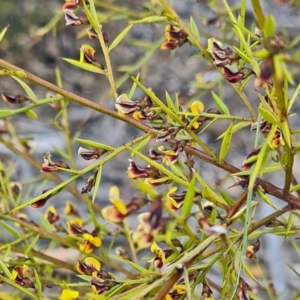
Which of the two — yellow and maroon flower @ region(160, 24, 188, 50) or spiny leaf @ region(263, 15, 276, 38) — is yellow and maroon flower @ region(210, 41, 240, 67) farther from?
spiny leaf @ region(263, 15, 276, 38)

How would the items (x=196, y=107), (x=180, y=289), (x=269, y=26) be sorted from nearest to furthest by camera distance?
(x=269, y=26) < (x=180, y=289) < (x=196, y=107)


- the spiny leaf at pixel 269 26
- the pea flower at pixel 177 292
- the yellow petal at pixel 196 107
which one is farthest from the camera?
the yellow petal at pixel 196 107

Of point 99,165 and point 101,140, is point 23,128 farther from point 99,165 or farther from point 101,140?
point 99,165

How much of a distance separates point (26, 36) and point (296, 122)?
764mm

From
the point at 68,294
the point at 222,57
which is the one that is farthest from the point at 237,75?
the point at 68,294

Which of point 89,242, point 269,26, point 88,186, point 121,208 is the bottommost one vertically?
point 89,242

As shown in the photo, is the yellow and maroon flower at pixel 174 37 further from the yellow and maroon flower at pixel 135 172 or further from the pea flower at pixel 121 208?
the pea flower at pixel 121 208

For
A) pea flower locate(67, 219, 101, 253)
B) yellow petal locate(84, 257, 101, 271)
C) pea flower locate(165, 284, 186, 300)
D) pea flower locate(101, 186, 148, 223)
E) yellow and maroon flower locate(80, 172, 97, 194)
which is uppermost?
pea flower locate(101, 186, 148, 223)

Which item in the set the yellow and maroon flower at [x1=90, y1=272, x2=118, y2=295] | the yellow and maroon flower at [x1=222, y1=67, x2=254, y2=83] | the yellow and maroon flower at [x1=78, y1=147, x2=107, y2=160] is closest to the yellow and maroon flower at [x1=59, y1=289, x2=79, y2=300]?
the yellow and maroon flower at [x1=90, y1=272, x2=118, y2=295]

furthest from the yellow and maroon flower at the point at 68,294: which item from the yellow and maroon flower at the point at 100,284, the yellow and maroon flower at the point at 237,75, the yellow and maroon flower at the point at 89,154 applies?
the yellow and maroon flower at the point at 237,75

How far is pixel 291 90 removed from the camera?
1.16 metres

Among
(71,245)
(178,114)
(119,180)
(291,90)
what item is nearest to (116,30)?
(119,180)

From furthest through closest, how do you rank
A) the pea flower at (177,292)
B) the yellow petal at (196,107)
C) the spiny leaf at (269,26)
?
the yellow petal at (196,107) → the pea flower at (177,292) → the spiny leaf at (269,26)

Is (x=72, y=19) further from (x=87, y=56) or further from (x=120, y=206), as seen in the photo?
(x=120, y=206)
